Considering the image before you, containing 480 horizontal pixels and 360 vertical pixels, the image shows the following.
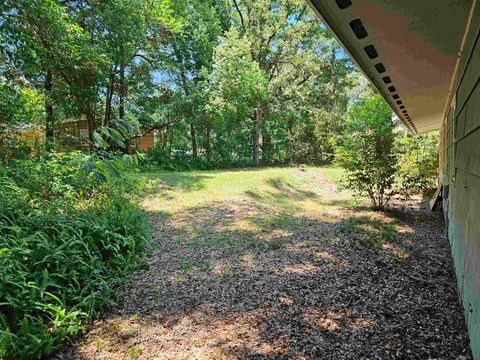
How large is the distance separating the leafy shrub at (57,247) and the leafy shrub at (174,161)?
851 centimetres

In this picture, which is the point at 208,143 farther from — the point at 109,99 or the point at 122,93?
the point at 109,99

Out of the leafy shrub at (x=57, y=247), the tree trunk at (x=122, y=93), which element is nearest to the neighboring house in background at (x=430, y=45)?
the leafy shrub at (x=57, y=247)

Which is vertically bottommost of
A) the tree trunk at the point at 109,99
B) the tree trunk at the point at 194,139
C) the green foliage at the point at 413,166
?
the green foliage at the point at 413,166

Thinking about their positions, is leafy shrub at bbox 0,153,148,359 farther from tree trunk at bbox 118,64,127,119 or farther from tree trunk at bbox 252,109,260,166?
tree trunk at bbox 252,109,260,166

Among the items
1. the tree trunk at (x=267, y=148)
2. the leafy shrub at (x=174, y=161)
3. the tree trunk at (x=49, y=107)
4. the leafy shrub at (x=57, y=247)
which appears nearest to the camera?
the leafy shrub at (x=57, y=247)

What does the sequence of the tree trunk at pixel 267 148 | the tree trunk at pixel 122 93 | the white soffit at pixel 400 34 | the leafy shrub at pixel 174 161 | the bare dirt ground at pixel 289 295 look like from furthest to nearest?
the tree trunk at pixel 267 148
the leafy shrub at pixel 174 161
the tree trunk at pixel 122 93
the bare dirt ground at pixel 289 295
the white soffit at pixel 400 34

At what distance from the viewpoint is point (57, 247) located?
2938 mm

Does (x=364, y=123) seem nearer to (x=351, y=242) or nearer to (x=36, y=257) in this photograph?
(x=351, y=242)

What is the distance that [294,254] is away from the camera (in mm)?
3768

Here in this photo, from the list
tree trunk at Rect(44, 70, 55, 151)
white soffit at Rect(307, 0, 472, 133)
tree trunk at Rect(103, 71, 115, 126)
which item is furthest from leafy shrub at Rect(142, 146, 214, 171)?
white soffit at Rect(307, 0, 472, 133)

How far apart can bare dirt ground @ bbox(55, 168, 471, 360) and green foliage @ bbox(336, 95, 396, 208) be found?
802mm

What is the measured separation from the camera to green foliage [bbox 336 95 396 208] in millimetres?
5299

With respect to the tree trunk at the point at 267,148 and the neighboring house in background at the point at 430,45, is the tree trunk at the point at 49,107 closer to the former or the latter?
the neighboring house in background at the point at 430,45

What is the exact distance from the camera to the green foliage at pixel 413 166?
5523mm
